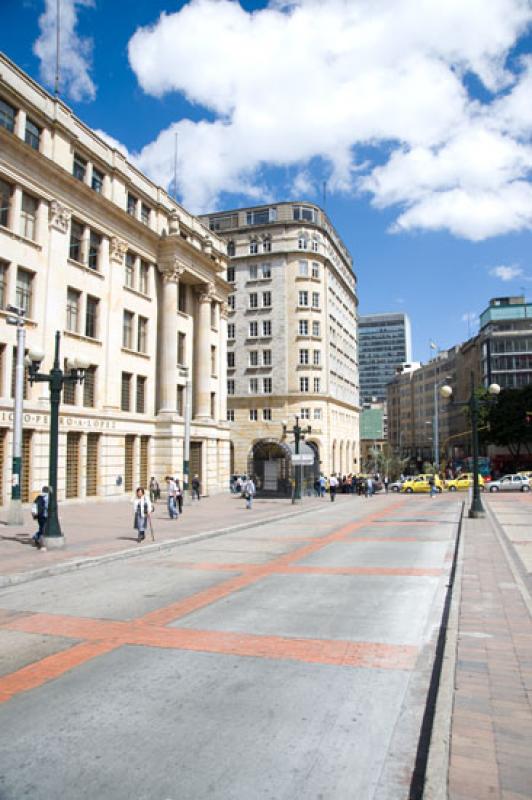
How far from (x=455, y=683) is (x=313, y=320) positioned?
59.2m

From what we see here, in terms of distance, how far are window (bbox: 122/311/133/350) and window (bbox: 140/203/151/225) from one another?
648 cm

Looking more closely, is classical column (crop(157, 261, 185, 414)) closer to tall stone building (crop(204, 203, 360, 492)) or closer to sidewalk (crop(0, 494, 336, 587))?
sidewalk (crop(0, 494, 336, 587))

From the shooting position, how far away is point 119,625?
827 cm

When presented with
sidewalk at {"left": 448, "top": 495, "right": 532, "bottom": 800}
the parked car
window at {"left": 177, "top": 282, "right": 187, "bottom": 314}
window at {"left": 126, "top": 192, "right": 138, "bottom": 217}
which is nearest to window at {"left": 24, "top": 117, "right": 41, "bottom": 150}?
window at {"left": 126, "top": 192, "right": 138, "bottom": 217}

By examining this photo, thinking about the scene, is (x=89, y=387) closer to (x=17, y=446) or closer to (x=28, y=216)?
(x=28, y=216)

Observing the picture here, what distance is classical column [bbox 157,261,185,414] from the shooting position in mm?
38531

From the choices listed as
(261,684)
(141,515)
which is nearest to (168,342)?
(141,515)

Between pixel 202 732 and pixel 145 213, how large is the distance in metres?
37.5

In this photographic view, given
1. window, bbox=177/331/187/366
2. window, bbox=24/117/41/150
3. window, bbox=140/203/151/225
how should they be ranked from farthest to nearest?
window, bbox=177/331/187/366 → window, bbox=140/203/151/225 → window, bbox=24/117/41/150

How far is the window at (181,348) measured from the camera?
137ft

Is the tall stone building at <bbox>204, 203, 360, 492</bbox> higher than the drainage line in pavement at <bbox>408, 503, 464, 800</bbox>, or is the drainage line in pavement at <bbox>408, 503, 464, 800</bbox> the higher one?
the tall stone building at <bbox>204, 203, 360, 492</bbox>

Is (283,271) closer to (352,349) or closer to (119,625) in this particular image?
(352,349)

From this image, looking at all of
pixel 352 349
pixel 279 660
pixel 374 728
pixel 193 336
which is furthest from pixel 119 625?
A: pixel 352 349

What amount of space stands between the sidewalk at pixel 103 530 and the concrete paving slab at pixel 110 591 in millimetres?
808
